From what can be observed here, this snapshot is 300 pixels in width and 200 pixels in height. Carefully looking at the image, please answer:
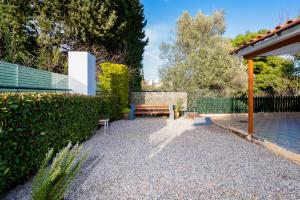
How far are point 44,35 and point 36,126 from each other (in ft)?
40.8

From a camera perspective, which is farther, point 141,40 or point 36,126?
point 141,40

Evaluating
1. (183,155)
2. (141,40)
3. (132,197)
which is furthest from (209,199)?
(141,40)

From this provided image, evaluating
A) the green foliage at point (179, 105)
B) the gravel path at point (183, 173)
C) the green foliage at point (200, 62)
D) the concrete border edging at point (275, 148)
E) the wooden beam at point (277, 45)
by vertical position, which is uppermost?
the green foliage at point (200, 62)

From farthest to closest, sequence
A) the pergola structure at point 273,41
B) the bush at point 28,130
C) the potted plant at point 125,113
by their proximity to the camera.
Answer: the potted plant at point 125,113 < the pergola structure at point 273,41 < the bush at point 28,130

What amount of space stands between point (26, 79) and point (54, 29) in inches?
405

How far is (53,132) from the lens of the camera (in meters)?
4.66

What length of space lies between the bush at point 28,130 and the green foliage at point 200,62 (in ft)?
39.5

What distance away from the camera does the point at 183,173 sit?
4.33 metres

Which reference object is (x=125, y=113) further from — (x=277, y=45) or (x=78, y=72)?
(x=277, y=45)

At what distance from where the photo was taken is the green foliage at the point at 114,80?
12.3m

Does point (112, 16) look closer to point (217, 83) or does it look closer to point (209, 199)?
point (217, 83)

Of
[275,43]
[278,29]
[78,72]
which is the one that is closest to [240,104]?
[275,43]

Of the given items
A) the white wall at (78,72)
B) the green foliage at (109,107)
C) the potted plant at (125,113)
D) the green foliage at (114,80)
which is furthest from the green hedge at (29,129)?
the potted plant at (125,113)

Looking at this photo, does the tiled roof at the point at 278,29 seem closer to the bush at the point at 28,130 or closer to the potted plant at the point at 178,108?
the bush at the point at 28,130
